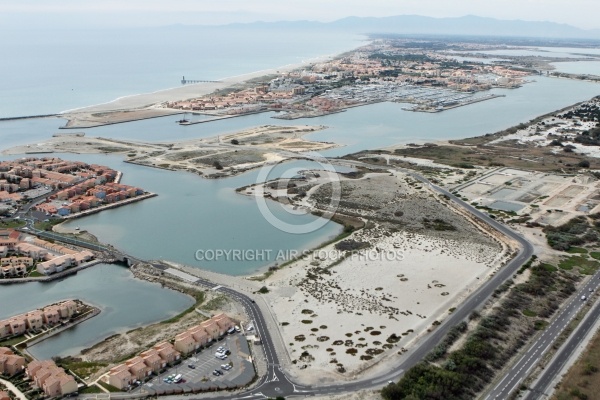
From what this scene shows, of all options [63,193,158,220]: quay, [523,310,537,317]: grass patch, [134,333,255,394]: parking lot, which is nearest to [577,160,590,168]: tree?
[523,310,537,317]: grass patch

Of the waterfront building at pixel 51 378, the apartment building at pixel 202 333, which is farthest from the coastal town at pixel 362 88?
the waterfront building at pixel 51 378

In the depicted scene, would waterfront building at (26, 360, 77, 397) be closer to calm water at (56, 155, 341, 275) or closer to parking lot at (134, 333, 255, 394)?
parking lot at (134, 333, 255, 394)

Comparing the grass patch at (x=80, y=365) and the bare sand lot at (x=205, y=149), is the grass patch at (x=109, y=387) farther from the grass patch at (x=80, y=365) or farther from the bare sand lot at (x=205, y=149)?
the bare sand lot at (x=205, y=149)

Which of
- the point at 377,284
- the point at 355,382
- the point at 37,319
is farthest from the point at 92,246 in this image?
the point at 355,382

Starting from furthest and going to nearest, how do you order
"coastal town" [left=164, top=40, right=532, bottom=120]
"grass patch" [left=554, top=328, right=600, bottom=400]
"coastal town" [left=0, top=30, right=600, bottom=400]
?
1. "coastal town" [left=164, top=40, right=532, bottom=120]
2. "coastal town" [left=0, top=30, right=600, bottom=400]
3. "grass patch" [left=554, top=328, right=600, bottom=400]

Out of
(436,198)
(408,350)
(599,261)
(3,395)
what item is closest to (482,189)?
(436,198)

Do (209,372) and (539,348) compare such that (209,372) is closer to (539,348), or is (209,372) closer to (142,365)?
(142,365)
